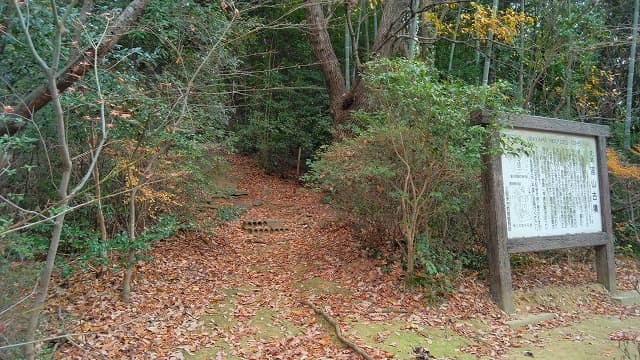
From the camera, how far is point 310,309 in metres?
5.49

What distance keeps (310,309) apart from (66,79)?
3.80 m

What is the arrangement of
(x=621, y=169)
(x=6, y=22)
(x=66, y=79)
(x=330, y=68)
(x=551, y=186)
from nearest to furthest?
(x=66, y=79) → (x=6, y=22) → (x=551, y=186) → (x=621, y=169) → (x=330, y=68)

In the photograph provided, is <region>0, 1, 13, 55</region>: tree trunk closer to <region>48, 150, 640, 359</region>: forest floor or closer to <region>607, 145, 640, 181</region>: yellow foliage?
<region>48, 150, 640, 359</region>: forest floor

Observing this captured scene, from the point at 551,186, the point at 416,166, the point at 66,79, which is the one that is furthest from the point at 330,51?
the point at 66,79

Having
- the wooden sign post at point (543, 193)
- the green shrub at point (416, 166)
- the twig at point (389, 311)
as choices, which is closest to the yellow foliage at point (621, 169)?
the wooden sign post at point (543, 193)

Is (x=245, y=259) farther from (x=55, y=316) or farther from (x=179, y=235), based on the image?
(x=55, y=316)

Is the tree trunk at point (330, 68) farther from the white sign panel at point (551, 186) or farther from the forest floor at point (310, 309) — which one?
the white sign panel at point (551, 186)

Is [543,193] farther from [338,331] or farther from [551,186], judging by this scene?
[338,331]

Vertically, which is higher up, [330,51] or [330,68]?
[330,51]

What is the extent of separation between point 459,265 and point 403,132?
2.05 m

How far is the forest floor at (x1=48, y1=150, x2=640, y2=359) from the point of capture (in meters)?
4.49

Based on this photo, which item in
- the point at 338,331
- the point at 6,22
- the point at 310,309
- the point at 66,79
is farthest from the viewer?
the point at 310,309

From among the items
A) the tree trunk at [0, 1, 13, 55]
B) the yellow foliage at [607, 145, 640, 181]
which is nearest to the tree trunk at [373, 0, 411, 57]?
the yellow foliage at [607, 145, 640, 181]

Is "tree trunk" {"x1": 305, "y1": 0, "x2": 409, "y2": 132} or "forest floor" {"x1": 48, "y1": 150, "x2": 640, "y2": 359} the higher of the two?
"tree trunk" {"x1": 305, "y1": 0, "x2": 409, "y2": 132}
